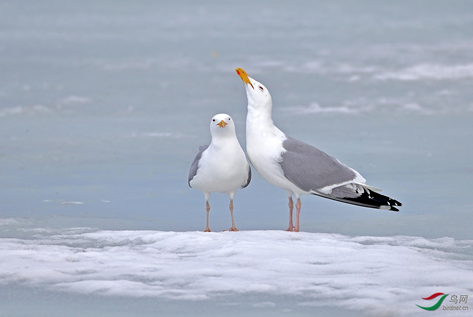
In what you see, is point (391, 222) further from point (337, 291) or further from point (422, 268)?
point (337, 291)

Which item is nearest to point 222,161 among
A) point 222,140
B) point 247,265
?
point 222,140

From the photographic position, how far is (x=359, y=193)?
7.18m

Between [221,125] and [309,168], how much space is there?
91 cm

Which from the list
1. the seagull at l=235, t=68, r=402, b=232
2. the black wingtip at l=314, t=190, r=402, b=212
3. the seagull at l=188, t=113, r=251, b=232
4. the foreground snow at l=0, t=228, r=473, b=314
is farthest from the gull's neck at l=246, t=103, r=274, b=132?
the foreground snow at l=0, t=228, r=473, b=314

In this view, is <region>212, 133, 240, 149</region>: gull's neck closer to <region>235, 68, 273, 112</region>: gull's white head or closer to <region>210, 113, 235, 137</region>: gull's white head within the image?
<region>210, 113, 235, 137</region>: gull's white head

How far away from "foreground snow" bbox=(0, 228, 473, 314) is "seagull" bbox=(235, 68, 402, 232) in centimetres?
42

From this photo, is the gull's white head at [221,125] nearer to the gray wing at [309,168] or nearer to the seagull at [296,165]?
the seagull at [296,165]

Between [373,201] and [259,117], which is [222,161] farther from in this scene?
[373,201]

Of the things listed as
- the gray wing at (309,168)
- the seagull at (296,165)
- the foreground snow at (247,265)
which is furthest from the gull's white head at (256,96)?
the foreground snow at (247,265)

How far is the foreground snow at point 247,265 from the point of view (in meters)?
5.25

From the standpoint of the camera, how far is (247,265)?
589 centimetres

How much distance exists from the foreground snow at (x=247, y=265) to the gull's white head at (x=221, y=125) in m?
0.93

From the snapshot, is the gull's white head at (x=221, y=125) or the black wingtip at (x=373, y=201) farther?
the black wingtip at (x=373, y=201)

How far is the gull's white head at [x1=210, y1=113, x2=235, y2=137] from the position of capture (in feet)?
22.9
